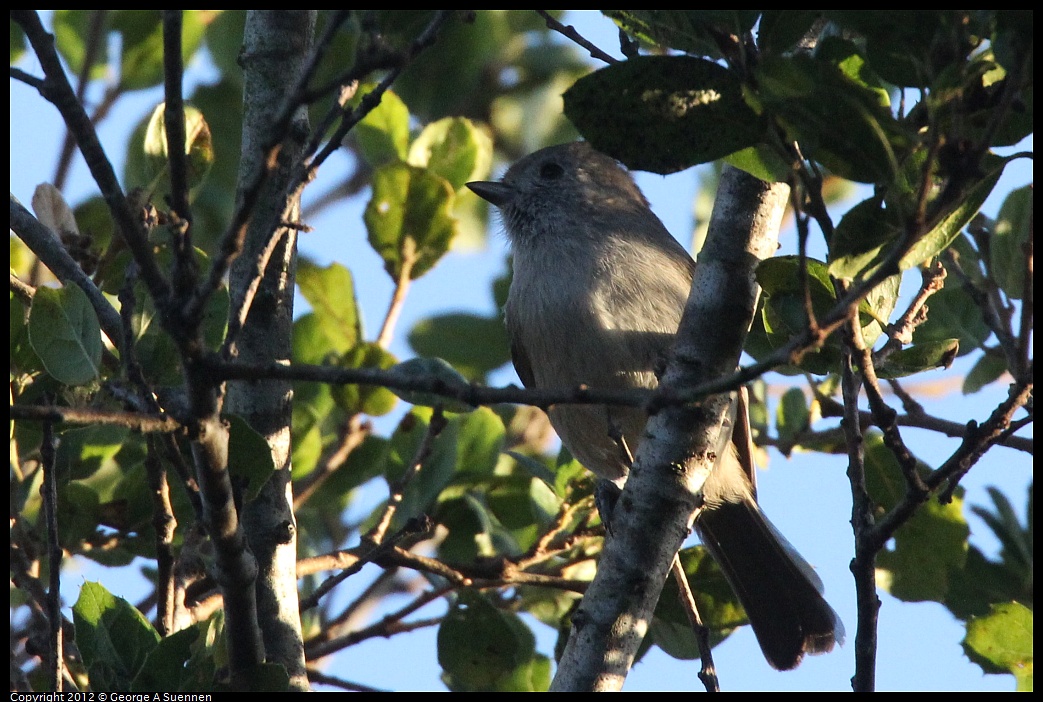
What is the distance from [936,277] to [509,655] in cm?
185

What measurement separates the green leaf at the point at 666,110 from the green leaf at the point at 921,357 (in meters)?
0.83

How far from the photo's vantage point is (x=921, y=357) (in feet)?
8.43

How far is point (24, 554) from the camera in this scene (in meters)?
3.18

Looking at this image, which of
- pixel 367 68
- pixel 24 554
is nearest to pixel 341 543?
pixel 24 554

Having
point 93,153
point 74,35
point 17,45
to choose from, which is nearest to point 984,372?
point 93,153


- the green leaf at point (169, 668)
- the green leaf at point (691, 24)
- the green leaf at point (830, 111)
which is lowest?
the green leaf at point (169, 668)

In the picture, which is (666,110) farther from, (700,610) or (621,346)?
(700,610)

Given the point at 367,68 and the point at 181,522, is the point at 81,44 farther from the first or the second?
the point at 367,68

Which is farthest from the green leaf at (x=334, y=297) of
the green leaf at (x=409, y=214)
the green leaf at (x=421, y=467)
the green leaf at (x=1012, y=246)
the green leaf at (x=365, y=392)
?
the green leaf at (x=1012, y=246)


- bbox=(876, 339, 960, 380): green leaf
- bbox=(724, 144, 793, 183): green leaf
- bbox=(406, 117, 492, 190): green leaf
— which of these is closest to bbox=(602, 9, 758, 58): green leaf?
bbox=(724, 144, 793, 183): green leaf

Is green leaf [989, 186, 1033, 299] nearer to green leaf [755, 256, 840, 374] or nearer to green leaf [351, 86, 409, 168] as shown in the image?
green leaf [755, 256, 840, 374]

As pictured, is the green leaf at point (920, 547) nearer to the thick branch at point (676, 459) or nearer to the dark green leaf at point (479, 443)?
the thick branch at point (676, 459)

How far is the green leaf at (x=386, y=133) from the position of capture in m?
4.12
